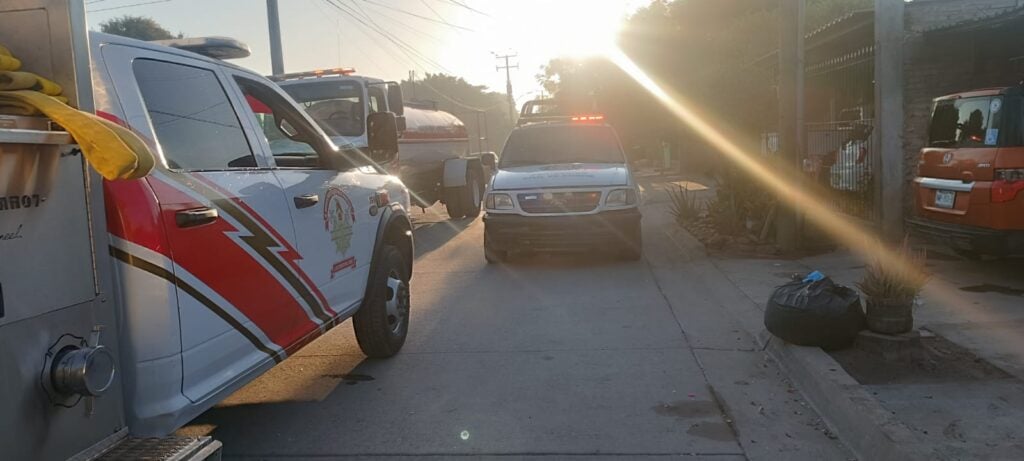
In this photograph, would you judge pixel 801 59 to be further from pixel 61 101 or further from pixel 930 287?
pixel 61 101

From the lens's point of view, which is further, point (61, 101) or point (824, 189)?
Answer: point (824, 189)

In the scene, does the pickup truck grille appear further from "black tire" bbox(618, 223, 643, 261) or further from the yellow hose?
the yellow hose

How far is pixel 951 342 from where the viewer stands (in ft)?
18.4

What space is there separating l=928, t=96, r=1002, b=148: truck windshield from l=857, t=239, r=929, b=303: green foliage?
99.4 inches

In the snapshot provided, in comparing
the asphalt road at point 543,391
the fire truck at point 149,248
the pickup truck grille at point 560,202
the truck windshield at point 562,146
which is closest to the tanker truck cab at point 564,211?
the pickup truck grille at point 560,202

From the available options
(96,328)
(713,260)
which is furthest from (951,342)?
(96,328)

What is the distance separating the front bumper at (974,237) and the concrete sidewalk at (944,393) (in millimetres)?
424

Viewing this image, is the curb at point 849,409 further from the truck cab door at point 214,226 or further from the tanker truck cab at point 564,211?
the tanker truck cab at point 564,211

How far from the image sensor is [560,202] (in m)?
9.63

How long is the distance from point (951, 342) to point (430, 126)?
11.3 metres

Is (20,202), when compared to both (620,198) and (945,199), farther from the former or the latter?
(620,198)

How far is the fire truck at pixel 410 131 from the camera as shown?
11781mm

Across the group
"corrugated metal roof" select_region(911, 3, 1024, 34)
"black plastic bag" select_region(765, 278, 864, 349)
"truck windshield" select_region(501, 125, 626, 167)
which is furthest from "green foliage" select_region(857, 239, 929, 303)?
"truck windshield" select_region(501, 125, 626, 167)

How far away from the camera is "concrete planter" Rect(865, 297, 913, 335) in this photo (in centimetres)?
533
